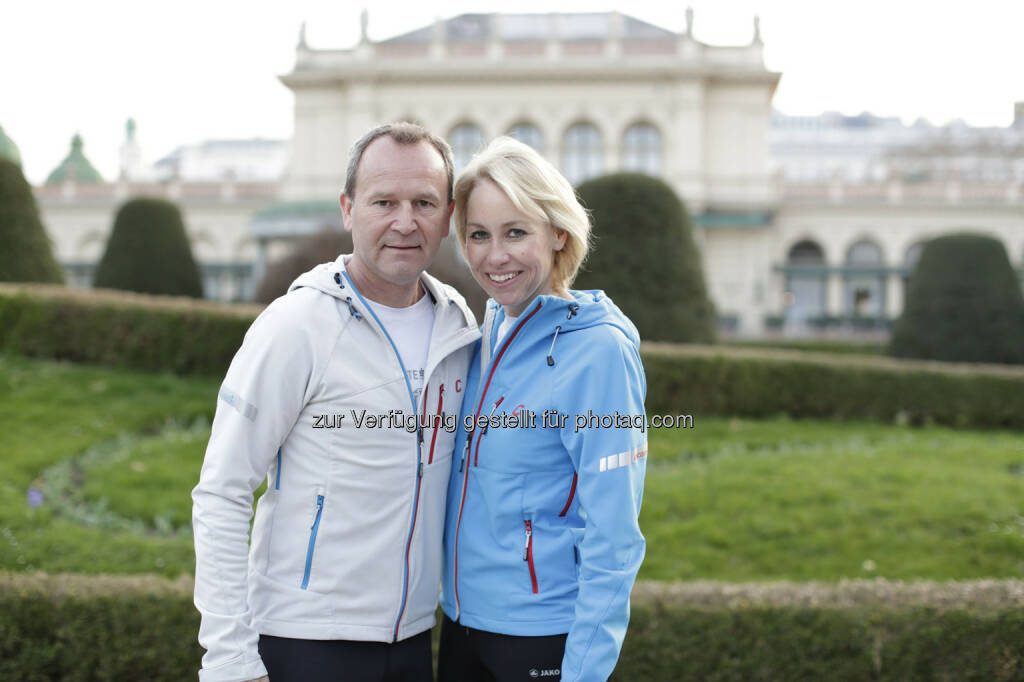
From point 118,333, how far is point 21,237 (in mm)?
3577

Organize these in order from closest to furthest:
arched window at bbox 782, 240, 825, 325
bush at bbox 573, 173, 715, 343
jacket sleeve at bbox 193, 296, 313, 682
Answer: jacket sleeve at bbox 193, 296, 313, 682 < bush at bbox 573, 173, 715, 343 < arched window at bbox 782, 240, 825, 325

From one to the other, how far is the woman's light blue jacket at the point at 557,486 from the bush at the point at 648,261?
793 centimetres

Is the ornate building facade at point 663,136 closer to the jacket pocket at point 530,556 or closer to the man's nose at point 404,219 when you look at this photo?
the man's nose at point 404,219

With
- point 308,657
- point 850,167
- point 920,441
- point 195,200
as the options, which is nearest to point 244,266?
point 195,200

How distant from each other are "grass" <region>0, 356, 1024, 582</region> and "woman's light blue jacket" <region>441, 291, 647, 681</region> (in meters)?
2.85

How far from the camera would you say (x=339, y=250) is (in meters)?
10.9

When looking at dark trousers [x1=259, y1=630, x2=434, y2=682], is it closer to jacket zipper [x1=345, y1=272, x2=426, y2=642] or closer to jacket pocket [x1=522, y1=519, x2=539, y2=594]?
jacket zipper [x1=345, y1=272, x2=426, y2=642]

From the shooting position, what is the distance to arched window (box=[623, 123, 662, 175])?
3120 centimetres

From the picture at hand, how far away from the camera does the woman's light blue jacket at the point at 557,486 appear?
192cm

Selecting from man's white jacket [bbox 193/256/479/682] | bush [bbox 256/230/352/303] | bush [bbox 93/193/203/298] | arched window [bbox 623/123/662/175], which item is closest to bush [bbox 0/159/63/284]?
bush [bbox 256/230/352/303]

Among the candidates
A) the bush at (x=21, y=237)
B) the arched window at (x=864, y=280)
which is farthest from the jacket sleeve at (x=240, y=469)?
the arched window at (x=864, y=280)

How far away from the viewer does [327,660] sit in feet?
6.64

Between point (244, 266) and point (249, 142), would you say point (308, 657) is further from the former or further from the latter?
point (249, 142)

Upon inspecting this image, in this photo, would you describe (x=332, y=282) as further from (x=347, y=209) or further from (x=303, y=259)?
(x=303, y=259)
